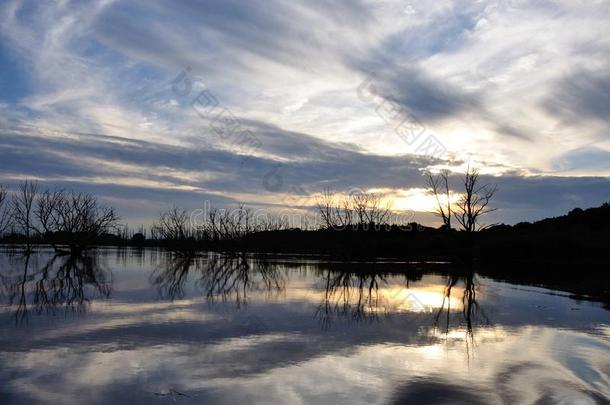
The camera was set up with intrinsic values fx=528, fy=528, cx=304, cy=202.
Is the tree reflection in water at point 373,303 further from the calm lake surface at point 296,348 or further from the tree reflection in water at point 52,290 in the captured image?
the tree reflection in water at point 52,290

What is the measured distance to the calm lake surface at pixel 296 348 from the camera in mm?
5367

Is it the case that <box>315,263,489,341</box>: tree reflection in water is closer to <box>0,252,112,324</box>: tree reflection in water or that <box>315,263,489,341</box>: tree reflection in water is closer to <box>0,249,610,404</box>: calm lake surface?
<box>0,249,610,404</box>: calm lake surface

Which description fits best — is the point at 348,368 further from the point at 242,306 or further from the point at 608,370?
the point at 242,306

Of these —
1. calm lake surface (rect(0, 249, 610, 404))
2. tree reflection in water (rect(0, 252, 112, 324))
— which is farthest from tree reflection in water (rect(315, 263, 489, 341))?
tree reflection in water (rect(0, 252, 112, 324))

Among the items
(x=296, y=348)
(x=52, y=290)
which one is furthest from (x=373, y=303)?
(x=52, y=290)

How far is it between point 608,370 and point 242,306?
7247 millimetres

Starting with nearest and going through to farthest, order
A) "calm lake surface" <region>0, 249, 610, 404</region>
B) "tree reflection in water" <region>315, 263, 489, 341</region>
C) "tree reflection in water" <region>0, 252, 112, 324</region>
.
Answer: "calm lake surface" <region>0, 249, 610, 404</region>
"tree reflection in water" <region>315, 263, 489, 341</region>
"tree reflection in water" <region>0, 252, 112, 324</region>

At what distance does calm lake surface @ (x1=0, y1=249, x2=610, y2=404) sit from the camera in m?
5.37

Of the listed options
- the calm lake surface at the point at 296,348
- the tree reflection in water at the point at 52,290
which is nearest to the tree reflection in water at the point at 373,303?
the calm lake surface at the point at 296,348

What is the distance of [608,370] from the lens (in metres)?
6.45

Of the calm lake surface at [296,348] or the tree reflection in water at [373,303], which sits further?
Answer: the tree reflection in water at [373,303]

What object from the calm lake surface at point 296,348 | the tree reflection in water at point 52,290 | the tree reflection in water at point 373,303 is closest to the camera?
the calm lake surface at point 296,348

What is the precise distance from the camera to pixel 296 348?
291 inches

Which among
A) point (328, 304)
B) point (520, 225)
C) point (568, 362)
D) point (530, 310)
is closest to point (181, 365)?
point (568, 362)
